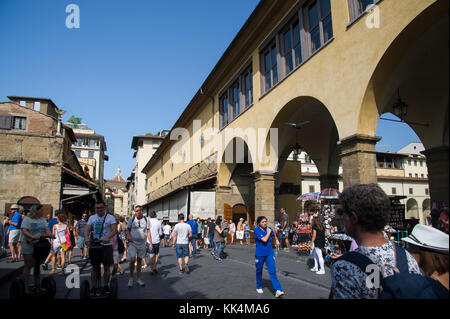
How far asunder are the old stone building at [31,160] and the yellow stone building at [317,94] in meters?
7.99

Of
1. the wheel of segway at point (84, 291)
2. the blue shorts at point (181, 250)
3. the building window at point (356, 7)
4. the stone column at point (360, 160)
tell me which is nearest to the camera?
the wheel of segway at point (84, 291)

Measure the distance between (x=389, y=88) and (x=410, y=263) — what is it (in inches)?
284

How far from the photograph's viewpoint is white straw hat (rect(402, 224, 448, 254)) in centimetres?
177

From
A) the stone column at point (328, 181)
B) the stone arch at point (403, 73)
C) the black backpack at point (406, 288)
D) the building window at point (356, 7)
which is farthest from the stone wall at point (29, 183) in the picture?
the black backpack at point (406, 288)

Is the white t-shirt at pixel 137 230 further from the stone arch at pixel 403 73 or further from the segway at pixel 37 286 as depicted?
the stone arch at pixel 403 73

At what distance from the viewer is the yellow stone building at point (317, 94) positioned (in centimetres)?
633

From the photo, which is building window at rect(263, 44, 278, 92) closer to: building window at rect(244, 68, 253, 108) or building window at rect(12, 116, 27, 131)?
building window at rect(244, 68, 253, 108)

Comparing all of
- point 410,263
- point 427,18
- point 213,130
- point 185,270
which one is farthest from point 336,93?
point 213,130

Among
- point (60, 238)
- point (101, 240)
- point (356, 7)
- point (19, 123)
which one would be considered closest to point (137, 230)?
point (101, 240)

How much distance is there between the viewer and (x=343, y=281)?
1.76m

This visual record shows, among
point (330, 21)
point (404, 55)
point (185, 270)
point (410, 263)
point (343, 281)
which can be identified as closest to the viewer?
point (343, 281)

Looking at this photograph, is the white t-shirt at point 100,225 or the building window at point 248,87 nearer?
the white t-shirt at point 100,225

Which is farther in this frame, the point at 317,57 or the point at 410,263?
the point at 317,57
